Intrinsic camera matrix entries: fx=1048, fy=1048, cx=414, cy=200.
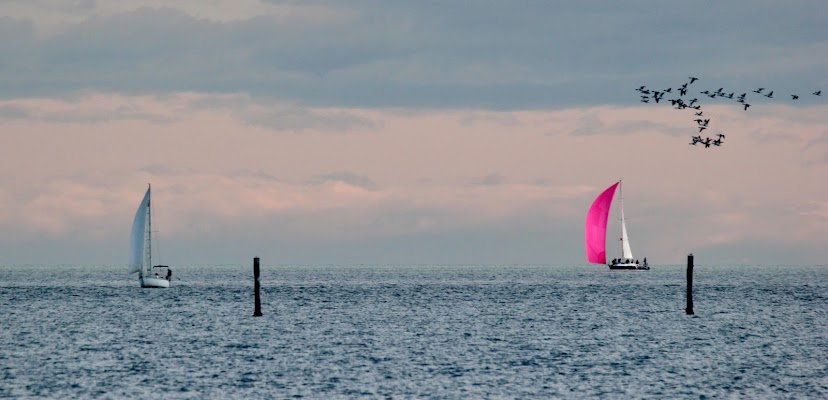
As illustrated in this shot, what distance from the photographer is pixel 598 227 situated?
15925cm

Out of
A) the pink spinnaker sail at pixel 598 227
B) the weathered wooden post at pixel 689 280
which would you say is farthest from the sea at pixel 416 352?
the pink spinnaker sail at pixel 598 227

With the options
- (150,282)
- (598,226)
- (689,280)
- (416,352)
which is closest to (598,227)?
(598,226)

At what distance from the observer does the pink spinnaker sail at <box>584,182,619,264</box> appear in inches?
6191

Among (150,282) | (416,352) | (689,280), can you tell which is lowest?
(416,352)

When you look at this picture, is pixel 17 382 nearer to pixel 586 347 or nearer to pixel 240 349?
pixel 240 349

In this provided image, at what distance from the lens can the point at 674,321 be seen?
77.9 meters

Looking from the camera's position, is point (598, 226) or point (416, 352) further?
point (598, 226)

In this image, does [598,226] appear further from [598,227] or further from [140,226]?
[140,226]

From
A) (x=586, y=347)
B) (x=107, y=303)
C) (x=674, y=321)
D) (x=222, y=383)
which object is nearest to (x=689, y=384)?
(x=586, y=347)

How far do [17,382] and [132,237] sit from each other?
71.2m

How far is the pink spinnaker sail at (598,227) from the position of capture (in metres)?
157

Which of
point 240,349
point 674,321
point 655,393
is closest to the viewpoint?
point 655,393

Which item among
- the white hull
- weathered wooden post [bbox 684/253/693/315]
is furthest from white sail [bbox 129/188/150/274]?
weathered wooden post [bbox 684/253/693/315]

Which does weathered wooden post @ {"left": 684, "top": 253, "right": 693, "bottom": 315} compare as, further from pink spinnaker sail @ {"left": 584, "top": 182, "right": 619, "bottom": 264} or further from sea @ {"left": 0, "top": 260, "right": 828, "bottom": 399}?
pink spinnaker sail @ {"left": 584, "top": 182, "right": 619, "bottom": 264}
